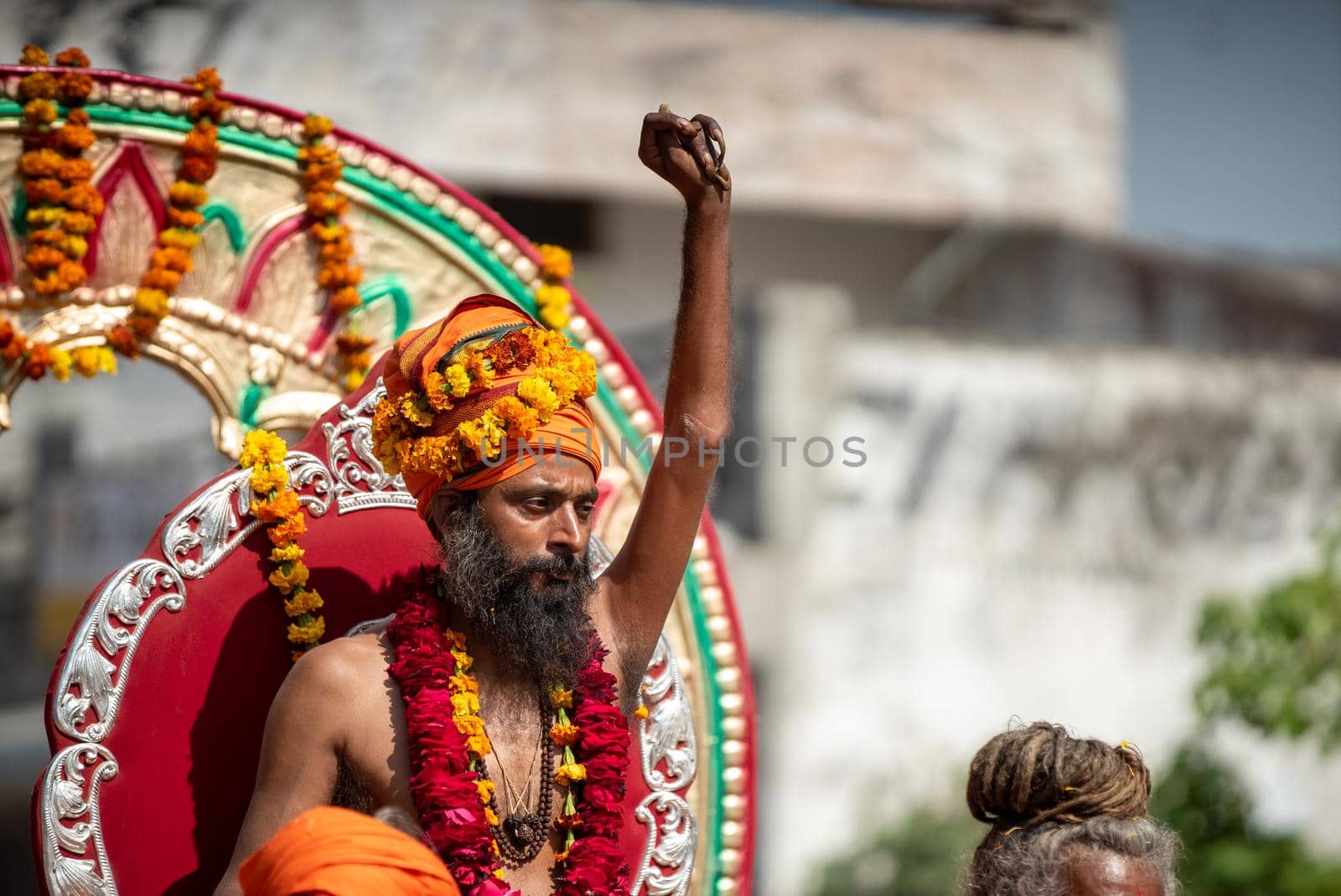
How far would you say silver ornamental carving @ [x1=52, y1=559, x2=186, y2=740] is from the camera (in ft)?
8.44

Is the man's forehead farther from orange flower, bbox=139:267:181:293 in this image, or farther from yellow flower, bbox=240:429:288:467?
orange flower, bbox=139:267:181:293

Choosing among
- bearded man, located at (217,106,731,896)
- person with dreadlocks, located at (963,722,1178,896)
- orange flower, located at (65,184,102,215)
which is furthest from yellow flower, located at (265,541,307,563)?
person with dreadlocks, located at (963,722,1178,896)

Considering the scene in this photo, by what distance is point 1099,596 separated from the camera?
26.0 feet

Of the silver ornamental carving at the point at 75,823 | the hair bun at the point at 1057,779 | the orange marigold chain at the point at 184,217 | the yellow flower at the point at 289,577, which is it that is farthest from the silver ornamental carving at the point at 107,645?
the hair bun at the point at 1057,779

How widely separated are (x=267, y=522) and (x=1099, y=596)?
6.03 metres

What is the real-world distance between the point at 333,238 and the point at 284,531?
2.07 ft

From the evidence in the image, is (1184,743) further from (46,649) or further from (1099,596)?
(46,649)

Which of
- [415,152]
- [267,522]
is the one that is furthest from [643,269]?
[267,522]

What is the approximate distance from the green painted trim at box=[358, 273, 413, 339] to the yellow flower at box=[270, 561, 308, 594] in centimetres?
57

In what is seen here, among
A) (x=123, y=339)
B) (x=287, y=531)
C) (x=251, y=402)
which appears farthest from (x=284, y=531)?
(x=123, y=339)

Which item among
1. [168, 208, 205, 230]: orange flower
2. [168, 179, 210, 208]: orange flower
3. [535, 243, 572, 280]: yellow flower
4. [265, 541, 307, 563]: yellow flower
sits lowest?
[265, 541, 307, 563]: yellow flower

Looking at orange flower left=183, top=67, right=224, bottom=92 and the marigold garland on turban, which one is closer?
the marigold garland on turban

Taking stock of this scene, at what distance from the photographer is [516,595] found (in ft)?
8.03

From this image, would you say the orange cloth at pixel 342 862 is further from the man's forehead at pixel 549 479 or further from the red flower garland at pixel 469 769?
the man's forehead at pixel 549 479
